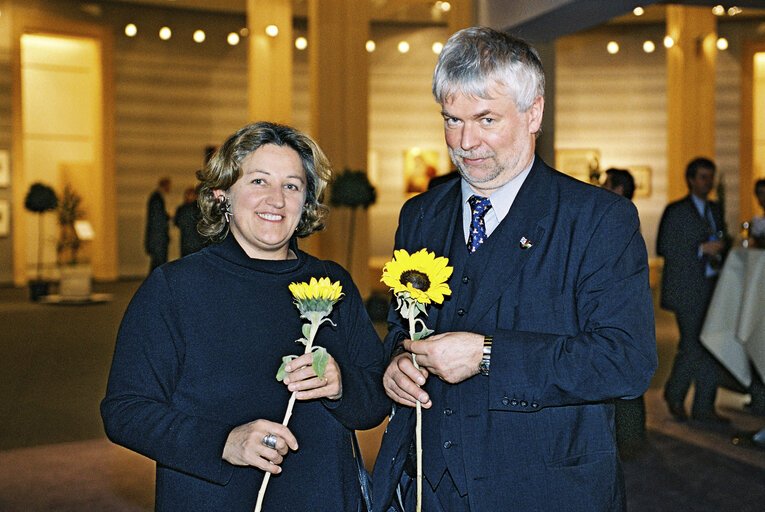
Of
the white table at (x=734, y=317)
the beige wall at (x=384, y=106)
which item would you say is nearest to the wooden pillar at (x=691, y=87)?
the beige wall at (x=384, y=106)

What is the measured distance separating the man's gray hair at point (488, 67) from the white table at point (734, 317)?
13.8ft

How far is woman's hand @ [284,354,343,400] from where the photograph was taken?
1699 millimetres

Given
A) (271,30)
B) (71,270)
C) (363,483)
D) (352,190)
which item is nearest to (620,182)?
(363,483)

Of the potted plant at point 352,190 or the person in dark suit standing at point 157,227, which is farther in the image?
the person in dark suit standing at point 157,227

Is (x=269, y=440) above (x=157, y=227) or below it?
below

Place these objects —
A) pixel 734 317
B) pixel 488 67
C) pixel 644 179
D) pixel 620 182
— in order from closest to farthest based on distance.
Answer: pixel 488 67 < pixel 620 182 < pixel 734 317 < pixel 644 179

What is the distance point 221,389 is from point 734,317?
465 cm

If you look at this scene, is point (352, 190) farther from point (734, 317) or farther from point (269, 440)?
point (269, 440)

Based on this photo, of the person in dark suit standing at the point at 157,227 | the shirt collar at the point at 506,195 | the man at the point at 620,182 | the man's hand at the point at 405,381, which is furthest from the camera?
the person in dark suit standing at the point at 157,227

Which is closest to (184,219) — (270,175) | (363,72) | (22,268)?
(270,175)

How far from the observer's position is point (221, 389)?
1931mm

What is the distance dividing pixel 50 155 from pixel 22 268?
99.8 inches

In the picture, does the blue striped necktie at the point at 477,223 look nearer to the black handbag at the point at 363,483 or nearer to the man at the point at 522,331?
the man at the point at 522,331

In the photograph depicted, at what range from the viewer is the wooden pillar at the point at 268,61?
1292 centimetres
